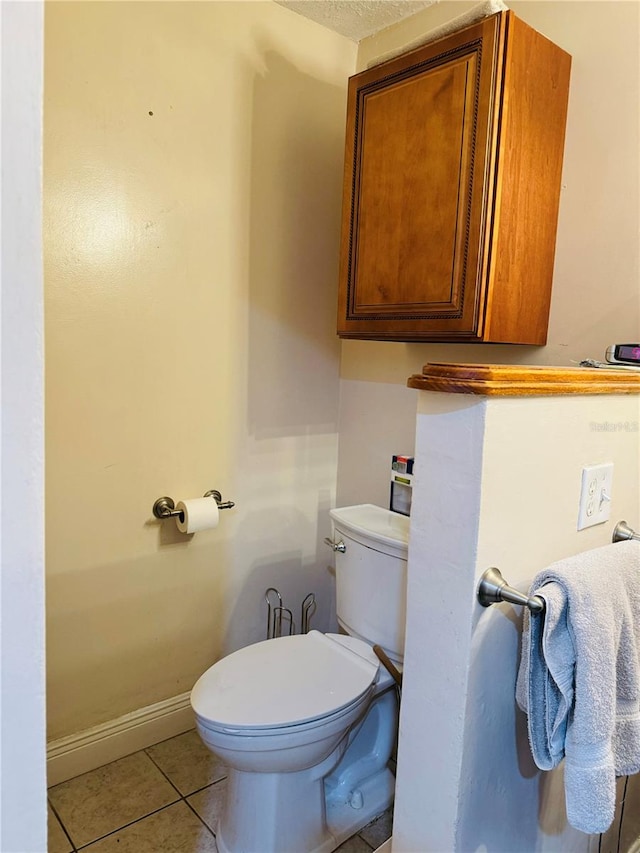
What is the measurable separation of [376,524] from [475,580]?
2.50ft

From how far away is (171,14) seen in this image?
167cm

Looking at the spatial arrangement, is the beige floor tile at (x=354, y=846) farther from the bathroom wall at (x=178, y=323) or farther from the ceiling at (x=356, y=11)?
the ceiling at (x=356, y=11)

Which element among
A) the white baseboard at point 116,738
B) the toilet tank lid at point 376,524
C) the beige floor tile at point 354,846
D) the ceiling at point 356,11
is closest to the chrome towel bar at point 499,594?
the toilet tank lid at point 376,524

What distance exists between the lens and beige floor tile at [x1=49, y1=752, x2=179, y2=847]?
5.16 ft

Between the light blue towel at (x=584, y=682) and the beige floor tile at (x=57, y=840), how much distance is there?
1258mm

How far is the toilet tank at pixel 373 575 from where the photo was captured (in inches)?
62.1

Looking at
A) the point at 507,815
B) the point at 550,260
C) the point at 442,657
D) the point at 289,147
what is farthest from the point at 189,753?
the point at 289,147

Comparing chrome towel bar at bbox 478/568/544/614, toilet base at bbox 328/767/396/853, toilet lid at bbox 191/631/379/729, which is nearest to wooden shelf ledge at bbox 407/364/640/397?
chrome towel bar at bbox 478/568/544/614

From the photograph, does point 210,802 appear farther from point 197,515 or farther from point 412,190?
point 412,190

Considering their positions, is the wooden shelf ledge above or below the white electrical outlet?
above

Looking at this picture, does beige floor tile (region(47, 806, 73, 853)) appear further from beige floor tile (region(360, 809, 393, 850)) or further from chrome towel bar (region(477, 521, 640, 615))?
chrome towel bar (region(477, 521, 640, 615))

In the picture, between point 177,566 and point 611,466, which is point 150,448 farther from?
point 611,466

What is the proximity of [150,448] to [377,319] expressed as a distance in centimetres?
79

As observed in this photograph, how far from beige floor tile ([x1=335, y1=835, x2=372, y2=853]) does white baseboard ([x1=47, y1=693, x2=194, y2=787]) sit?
0.66 metres
